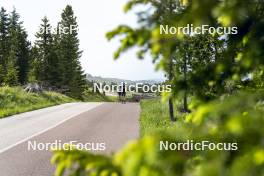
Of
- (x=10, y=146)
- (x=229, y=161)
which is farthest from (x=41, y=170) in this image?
(x=229, y=161)

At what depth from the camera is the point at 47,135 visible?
1516 cm

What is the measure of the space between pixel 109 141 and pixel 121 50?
11.1 metres

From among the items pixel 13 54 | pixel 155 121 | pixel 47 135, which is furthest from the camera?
pixel 13 54

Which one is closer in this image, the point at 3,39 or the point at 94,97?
the point at 3,39

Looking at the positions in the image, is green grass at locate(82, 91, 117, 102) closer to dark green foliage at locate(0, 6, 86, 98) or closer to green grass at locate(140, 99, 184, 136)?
dark green foliage at locate(0, 6, 86, 98)

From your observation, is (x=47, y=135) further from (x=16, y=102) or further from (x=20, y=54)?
(x=20, y=54)

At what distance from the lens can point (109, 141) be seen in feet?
45.8

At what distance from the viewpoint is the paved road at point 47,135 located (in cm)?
1021

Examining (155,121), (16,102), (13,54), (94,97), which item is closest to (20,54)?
(13,54)

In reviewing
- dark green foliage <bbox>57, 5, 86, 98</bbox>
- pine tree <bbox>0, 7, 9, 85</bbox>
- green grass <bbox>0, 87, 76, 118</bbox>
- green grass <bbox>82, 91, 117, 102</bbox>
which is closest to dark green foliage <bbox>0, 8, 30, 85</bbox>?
pine tree <bbox>0, 7, 9, 85</bbox>

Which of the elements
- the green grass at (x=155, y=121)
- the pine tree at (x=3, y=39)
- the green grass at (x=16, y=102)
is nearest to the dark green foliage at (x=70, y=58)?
the pine tree at (x=3, y=39)

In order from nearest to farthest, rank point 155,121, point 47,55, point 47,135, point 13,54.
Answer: point 47,135, point 155,121, point 13,54, point 47,55

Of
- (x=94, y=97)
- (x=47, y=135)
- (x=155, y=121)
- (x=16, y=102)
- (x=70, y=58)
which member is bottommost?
(x=94, y=97)

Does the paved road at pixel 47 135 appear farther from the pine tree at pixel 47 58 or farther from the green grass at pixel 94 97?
the green grass at pixel 94 97
